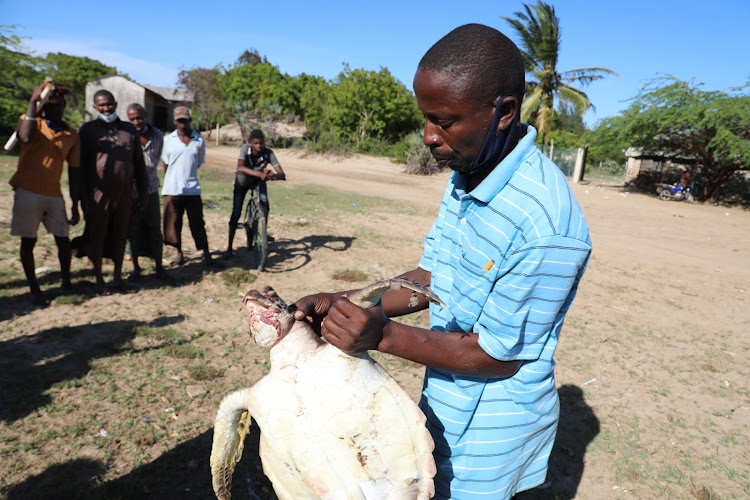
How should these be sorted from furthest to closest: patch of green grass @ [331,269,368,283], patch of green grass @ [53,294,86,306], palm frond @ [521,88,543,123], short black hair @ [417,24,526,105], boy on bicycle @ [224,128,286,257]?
1. palm frond @ [521,88,543,123]
2. boy on bicycle @ [224,128,286,257]
3. patch of green grass @ [331,269,368,283]
4. patch of green grass @ [53,294,86,306]
5. short black hair @ [417,24,526,105]

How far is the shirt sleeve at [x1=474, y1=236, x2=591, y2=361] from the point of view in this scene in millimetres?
1174

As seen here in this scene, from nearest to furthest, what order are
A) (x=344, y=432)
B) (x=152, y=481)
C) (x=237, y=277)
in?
(x=344, y=432) → (x=152, y=481) → (x=237, y=277)

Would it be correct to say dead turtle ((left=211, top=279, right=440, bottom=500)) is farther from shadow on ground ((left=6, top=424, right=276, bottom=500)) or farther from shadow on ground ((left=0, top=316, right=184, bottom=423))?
shadow on ground ((left=0, top=316, right=184, bottom=423))

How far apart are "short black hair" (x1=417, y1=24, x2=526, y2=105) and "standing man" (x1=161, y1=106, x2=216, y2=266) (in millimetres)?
5422

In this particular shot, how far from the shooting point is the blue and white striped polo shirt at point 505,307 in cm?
119

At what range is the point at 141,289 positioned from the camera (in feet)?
Result: 17.5

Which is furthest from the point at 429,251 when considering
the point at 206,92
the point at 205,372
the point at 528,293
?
the point at 206,92

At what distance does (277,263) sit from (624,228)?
9749 millimetres

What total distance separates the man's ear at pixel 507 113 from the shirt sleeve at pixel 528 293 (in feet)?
1.06

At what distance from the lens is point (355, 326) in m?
1.21

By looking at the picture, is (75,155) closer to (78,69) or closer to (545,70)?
(545,70)

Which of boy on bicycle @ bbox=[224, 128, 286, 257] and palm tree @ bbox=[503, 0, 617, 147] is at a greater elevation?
palm tree @ bbox=[503, 0, 617, 147]

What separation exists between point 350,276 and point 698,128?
19.4 m

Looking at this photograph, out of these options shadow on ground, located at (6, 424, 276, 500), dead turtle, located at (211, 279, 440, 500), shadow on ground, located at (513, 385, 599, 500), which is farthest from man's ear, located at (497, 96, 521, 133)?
shadow on ground, located at (6, 424, 276, 500)
